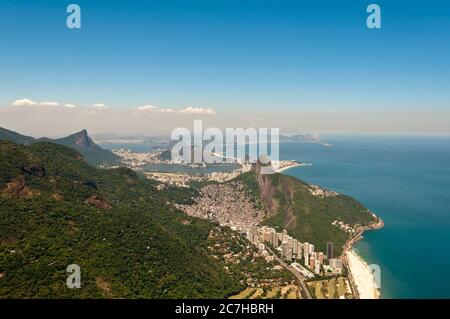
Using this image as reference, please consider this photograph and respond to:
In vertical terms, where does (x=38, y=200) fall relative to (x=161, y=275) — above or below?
above

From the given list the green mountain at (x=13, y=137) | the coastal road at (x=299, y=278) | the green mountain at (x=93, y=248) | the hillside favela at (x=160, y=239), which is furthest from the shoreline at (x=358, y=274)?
the green mountain at (x=13, y=137)

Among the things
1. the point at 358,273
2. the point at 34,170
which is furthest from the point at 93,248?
the point at 358,273

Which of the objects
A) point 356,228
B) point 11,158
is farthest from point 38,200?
point 356,228

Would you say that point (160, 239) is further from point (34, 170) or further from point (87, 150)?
point (87, 150)

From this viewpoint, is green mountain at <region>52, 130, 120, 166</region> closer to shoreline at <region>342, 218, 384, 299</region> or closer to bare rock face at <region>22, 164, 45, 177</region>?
bare rock face at <region>22, 164, 45, 177</region>

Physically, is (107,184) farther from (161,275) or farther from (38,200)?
(161,275)
